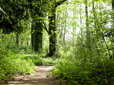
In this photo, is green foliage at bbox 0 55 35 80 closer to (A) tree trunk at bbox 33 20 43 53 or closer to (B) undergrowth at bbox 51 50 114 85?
(B) undergrowth at bbox 51 50 114 85

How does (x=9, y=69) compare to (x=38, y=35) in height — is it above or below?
below

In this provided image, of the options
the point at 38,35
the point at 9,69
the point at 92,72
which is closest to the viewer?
the point at 92,72

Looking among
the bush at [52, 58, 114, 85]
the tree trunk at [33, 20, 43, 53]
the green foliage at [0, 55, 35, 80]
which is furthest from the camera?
the tree trunk at [33, 20, 43, 53]

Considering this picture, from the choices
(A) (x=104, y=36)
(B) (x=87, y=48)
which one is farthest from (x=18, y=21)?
(A) (x=104, y=36)

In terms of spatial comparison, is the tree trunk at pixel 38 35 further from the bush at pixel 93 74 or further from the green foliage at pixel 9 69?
the bush at pixel 93 74

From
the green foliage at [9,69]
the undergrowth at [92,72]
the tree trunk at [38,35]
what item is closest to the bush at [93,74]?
the undergrowth at [92,72]

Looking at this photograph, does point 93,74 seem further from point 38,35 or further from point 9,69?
point 38,35

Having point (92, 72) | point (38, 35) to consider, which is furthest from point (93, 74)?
point (38, 35)

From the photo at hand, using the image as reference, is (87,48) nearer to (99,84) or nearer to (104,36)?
(104,36)

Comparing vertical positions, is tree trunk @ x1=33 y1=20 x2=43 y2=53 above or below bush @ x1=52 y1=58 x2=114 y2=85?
above

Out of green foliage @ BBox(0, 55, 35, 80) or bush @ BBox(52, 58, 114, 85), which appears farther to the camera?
green foliage @ BBox(0, 55, 35, 80)

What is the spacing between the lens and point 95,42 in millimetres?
4766

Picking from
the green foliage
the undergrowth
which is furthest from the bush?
the green foliage

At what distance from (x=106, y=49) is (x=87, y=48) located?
0.78 meters
